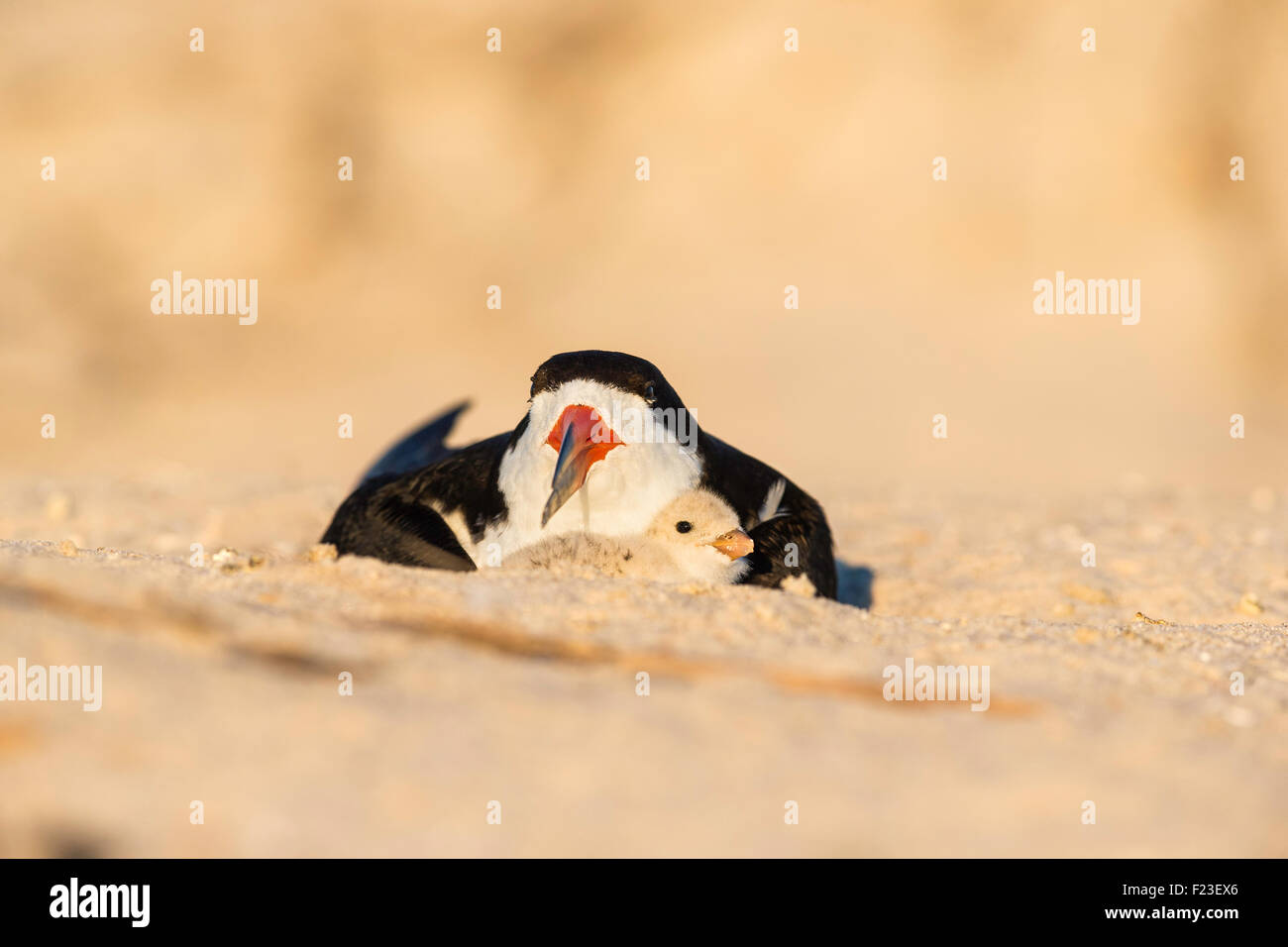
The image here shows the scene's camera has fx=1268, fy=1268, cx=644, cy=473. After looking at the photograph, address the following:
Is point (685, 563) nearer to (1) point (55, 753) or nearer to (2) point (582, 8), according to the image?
(1) point (55, 753)

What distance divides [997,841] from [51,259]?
1472 cm

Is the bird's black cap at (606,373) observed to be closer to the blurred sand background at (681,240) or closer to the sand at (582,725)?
the sand at (582,725)

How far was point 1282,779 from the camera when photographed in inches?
89.7

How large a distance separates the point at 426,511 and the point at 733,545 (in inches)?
43.2

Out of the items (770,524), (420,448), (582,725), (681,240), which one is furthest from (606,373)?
(681,240)

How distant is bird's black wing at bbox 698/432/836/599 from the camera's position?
3.98 metres

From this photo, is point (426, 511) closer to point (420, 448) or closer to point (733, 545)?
point (733, 545)

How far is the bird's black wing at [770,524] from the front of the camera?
3.98 m

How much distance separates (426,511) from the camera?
14.1 feet

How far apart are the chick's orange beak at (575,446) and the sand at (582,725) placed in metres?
0.30

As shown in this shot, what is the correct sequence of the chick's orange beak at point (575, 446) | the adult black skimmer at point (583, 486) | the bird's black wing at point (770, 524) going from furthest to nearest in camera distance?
1. the bird's black wing at point (770, 524)
2. the adult black skimmer at point (583, 486)
3. the chick's orange beak at point (575, 446)

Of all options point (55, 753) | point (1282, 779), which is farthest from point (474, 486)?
point (1282, 779)

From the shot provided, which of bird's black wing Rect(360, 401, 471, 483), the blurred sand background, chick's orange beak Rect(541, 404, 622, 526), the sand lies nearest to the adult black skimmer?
chick's orange beak Rect(541, 404, 622, 526)

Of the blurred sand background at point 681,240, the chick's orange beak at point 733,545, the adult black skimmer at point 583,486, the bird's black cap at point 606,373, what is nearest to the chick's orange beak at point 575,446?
the adult black skimmer at point 583,486
